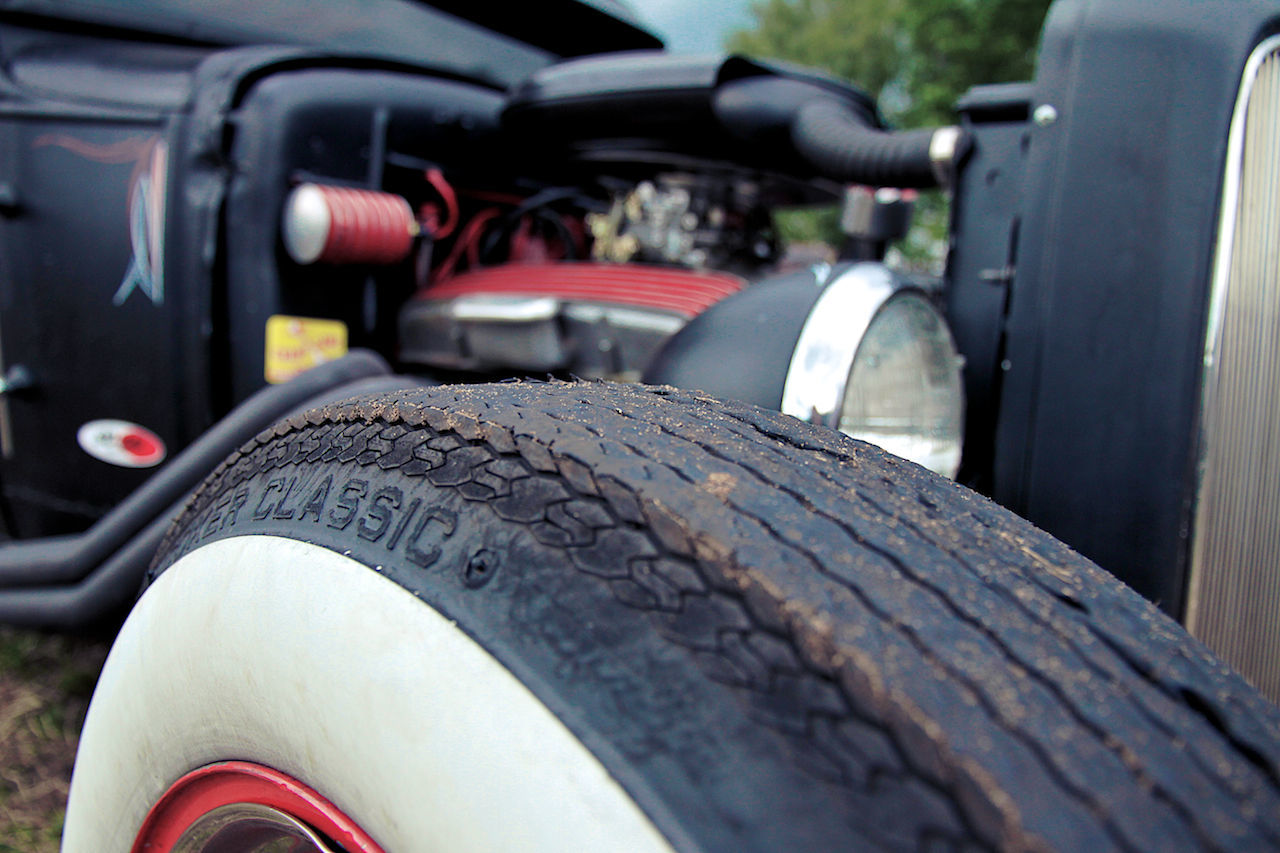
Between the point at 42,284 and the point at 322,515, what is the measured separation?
5.20 feet

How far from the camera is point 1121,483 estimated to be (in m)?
1.12

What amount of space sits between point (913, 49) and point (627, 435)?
1743 centimetres

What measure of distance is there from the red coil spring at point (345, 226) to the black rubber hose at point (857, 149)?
2.65 ft

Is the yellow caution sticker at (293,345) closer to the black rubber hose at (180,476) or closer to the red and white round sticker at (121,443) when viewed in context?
the black rubber hose at (180,476)

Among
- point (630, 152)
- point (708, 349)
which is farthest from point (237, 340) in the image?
point (708, 349)

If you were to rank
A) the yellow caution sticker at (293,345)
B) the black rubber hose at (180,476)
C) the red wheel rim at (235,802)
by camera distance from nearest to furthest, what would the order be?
the red wheel rim at (235,802)
the black rubber hose at (180,476)
the yellow caution sticker at (293,345)

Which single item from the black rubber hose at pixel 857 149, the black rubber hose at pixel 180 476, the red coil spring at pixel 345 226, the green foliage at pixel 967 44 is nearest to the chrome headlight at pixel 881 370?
the black rubber hose at pixel 857 149

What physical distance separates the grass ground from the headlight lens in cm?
157

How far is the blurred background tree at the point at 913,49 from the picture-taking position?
13.3 m

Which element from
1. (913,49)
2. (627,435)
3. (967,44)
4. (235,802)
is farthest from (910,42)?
(235,802)

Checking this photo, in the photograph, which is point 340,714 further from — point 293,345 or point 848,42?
point 848,42

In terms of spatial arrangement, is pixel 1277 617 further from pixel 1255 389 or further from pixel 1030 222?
pixel 1030 222

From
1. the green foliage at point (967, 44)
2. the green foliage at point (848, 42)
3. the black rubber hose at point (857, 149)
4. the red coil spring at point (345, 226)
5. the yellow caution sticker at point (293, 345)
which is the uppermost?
the green foliage at point (848, 42)

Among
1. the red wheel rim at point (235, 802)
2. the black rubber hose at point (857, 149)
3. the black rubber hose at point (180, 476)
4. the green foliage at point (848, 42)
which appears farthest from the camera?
the green foliage at point (848, 42)
